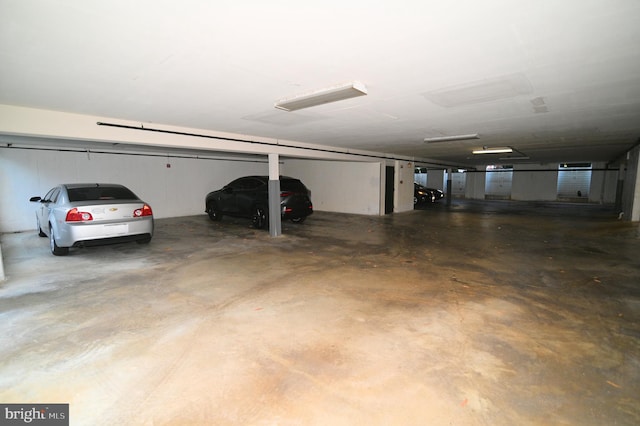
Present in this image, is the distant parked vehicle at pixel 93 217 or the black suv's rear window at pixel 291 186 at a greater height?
the black suv's rear window at pixel 291 186

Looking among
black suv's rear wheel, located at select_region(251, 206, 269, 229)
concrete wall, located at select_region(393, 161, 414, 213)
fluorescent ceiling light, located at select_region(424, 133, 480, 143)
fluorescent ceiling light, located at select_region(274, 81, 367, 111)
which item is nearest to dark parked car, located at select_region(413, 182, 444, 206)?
concrete wall, located at select_region(393, 161, 414, 213)

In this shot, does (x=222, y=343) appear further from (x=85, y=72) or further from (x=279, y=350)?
(x=85, y=72)

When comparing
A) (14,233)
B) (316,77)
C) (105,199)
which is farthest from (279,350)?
(14,233)

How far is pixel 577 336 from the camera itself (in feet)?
9.09

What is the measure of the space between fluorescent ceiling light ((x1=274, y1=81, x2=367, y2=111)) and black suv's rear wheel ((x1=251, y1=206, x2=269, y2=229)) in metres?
4.89

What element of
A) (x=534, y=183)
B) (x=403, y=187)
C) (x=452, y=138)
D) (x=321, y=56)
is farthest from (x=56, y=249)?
(x=534, y=183)

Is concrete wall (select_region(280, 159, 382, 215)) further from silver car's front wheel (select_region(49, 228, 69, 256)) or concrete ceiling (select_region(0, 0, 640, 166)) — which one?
silver car's front wheel (select_region(49, 228, 69, 256))

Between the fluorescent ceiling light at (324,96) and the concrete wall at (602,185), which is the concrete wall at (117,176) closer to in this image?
the fluorescent ceiling light at (324,96)

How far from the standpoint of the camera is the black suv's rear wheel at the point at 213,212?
402 inches

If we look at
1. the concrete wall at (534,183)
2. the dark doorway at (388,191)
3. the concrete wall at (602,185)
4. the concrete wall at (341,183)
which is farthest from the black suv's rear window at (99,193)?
the concrete wall at (602,185)

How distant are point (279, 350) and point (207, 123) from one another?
4323 millimetres

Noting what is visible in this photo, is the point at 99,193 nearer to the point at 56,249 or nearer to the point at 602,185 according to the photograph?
the point at 56,249

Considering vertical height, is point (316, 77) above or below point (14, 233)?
above
